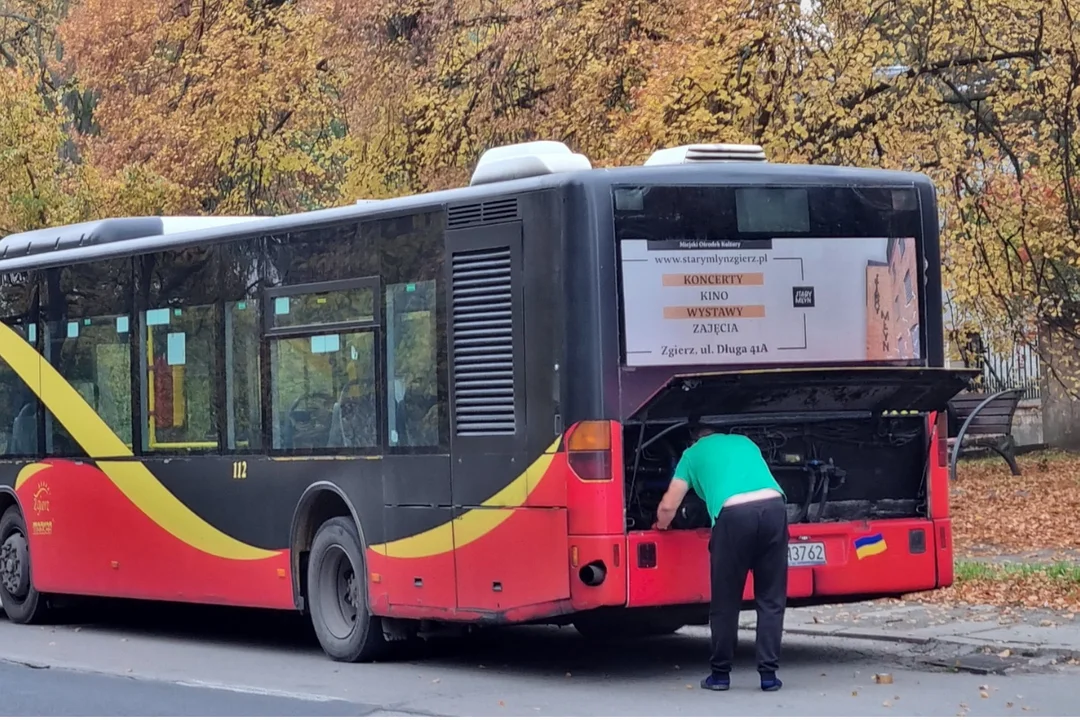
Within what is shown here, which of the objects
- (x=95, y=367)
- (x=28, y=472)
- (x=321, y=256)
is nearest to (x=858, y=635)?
(x=321, y=256)

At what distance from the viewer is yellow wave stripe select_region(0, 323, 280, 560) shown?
512 inches

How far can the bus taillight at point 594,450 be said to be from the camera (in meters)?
9.98

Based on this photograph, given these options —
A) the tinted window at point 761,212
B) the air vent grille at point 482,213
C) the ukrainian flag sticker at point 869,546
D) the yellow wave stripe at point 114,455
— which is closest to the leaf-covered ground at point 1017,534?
the ukrainian flag sticker at point 869,546

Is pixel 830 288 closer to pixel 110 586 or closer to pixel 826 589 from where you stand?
pixel 826 589

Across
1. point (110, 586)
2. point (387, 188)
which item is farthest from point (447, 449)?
point (387, 188)

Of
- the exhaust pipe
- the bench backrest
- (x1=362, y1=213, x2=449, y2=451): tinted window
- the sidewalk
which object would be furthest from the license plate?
the bench backrest

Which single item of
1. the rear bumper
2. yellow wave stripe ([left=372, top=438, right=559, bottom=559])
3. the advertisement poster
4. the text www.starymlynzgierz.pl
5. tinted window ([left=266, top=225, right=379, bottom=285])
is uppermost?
tinted window ([left=266, top=225, right=379, bottom=285])

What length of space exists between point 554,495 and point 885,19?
11.4 metres

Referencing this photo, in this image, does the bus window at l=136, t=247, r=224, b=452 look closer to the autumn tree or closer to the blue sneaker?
the blue sneaker

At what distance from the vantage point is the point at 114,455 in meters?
14.2

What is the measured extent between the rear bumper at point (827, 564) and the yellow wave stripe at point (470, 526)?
682mm

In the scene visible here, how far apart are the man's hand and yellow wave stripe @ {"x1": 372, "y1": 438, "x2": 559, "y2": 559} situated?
0.69 metres

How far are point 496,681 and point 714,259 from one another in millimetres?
2750

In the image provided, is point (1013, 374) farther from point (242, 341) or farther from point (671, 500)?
point (671, 500)
